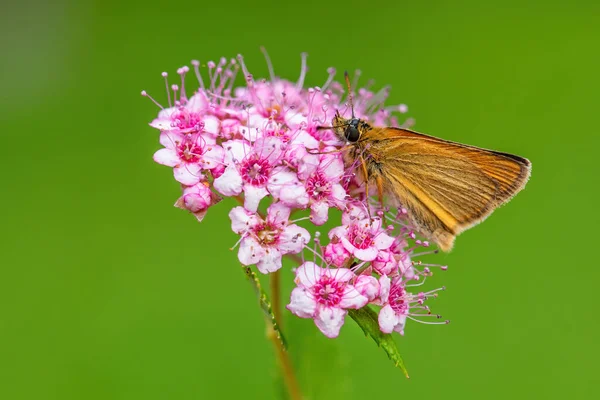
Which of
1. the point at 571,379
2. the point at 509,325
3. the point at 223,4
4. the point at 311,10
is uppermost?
the point at 223,4

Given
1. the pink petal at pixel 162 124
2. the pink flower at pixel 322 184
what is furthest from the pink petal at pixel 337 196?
the pink petal at pixel 162 124

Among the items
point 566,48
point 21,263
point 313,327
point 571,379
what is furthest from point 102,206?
point 566,48

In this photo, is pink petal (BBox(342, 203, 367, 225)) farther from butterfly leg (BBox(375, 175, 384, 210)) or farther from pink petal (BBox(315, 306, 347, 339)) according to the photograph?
pink petal (BBox(315, 306, 347, 339))

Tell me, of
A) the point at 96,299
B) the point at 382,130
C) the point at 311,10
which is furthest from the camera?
the point at 311,10

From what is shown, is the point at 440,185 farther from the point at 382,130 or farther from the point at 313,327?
the point at 313,327

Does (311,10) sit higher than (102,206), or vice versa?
(311,10)

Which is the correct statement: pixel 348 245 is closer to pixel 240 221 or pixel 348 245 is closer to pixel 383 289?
pixel 383 289

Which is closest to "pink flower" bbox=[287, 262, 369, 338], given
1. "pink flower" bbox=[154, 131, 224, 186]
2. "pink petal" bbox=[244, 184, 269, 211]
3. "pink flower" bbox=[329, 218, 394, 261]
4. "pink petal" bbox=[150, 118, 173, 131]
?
"pink flower" bbox=[329, 218, 394, 261]

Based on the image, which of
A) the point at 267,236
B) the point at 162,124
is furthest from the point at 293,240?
the point at 162,124
